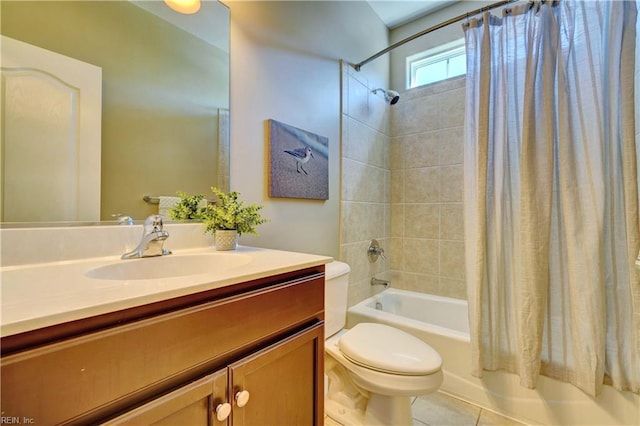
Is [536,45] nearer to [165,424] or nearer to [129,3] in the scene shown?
[129,3]

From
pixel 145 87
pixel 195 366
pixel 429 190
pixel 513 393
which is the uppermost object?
pixel 145 87

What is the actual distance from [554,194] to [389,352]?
3.50 ft

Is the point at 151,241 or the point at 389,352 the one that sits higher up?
the point at 151,241

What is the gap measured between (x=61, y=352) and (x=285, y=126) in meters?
1.27

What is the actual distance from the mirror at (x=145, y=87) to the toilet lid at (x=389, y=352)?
924 mm

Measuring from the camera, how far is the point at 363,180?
211cm

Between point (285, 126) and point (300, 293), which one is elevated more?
point (285, 126)

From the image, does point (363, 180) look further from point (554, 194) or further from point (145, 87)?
point (145, 87)

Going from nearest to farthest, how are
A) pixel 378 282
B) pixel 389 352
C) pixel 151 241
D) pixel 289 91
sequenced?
1. pixel 151 241
2. pixel 389 352
3. pixel 289 91
4. pixel 378 282

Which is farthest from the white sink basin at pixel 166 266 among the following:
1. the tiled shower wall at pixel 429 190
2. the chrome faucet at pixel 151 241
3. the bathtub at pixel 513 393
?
the tiled shower wall at pixel 429 190

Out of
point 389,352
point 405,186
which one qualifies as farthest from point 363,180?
point 389,352

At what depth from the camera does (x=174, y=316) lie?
1.77 ft

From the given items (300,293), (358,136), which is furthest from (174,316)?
(358,136)

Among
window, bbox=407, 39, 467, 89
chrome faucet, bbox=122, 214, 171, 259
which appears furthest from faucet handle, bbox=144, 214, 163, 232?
window, bbox=407, 39, 467, 89
